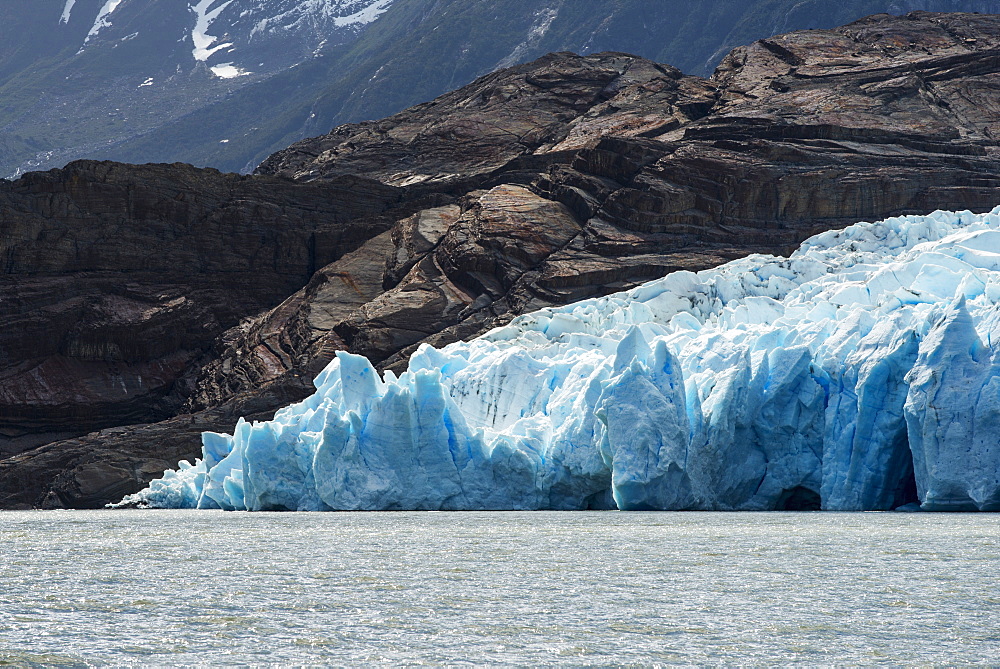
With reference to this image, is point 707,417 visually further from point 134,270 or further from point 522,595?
point 134,270

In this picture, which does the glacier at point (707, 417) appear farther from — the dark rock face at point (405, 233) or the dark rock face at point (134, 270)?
the dark rock face at point (134, 270)

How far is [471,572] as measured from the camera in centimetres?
1795

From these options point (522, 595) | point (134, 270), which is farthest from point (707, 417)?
point (134, 270)

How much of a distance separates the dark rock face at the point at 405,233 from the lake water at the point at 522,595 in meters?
34.0

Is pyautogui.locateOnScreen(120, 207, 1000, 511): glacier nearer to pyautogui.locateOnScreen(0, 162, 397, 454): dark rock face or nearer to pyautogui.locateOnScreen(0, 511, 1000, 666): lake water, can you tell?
pyautogui.locateOnScreen(0, 511, 1000, 666): lake water

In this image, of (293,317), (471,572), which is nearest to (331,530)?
(471,572)

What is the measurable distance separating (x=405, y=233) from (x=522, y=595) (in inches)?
2203

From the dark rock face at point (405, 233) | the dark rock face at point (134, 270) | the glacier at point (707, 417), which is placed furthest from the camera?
the dark rock face at point (134, 270)

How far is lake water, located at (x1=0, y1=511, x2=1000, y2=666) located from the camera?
1155 cm

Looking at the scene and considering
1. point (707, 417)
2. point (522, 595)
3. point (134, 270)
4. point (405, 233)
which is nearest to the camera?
point (522, 595)

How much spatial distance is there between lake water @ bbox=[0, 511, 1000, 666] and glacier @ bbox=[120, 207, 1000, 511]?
125 inches

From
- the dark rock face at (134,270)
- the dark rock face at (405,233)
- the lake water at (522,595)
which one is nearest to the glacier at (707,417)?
the lake water at (522,595)

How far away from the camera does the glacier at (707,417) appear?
1079 inches

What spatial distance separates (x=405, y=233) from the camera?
70250mm
